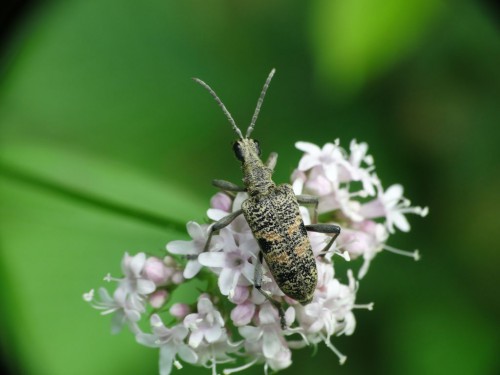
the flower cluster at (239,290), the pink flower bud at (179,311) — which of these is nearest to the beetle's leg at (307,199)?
the flower cluster at (239,290)

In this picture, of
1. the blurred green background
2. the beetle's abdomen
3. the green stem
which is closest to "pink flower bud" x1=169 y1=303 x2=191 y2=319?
the green stem

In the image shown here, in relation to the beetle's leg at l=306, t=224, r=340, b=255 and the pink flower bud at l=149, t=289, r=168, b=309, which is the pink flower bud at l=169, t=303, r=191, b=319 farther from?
the beetle's leg at l=306, t=224, r=340, b=255

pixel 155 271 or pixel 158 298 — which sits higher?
pixel 155 271

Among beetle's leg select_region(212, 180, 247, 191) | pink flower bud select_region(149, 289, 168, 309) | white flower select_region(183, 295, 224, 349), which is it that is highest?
beetle's leg select_region(212, 180, 247, 191)

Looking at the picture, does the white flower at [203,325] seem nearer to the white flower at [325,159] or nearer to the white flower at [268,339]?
the white flower at [268,339]

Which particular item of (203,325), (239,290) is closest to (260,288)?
(239,290)

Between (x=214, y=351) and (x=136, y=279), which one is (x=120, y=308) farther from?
(x=214, y=351)
